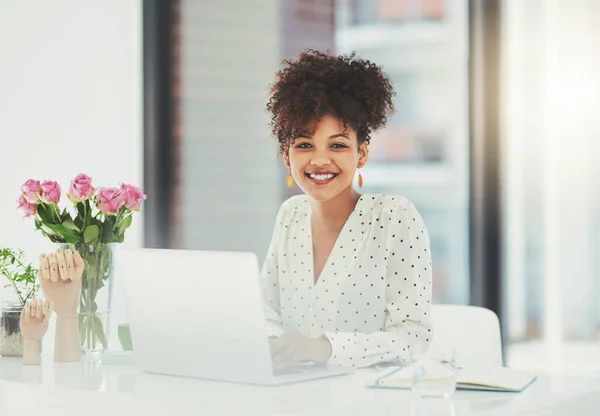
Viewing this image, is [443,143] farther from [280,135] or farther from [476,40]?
[280,135]

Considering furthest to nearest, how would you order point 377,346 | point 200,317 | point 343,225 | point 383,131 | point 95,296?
point 383,131 < point 343,225 < point 95,296 < point 377,346 < point 200,317

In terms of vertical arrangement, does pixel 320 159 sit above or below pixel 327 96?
below

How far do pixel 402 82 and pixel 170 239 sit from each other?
4.15ft

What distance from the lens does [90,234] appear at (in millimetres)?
2031

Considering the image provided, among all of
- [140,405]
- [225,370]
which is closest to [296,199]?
[225,370]

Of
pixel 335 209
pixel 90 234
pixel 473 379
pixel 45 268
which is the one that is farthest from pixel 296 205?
pixel 473 379

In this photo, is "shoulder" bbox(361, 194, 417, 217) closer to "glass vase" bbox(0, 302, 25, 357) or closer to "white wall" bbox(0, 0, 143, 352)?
"glass vase" bbox(0, 302, 25, 357)

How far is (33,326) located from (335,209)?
28.2 inches

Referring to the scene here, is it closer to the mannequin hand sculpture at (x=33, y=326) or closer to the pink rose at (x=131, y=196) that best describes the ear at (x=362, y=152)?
the pink rose at (x=131, y=196)

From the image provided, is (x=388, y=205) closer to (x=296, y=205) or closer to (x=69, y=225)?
(x=296, y=205)

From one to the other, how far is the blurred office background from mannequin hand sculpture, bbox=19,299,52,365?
1703 mm

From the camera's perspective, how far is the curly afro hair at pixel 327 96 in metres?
2.13

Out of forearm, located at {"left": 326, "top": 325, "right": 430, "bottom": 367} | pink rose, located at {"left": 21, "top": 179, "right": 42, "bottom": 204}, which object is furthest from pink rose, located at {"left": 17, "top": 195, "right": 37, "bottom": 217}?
forearm, located at {"left": 326, "top": 325, "right": 430, "bottom": 367}

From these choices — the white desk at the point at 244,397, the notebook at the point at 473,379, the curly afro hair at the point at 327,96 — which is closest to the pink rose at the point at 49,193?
the white desk at the point at 244,397
